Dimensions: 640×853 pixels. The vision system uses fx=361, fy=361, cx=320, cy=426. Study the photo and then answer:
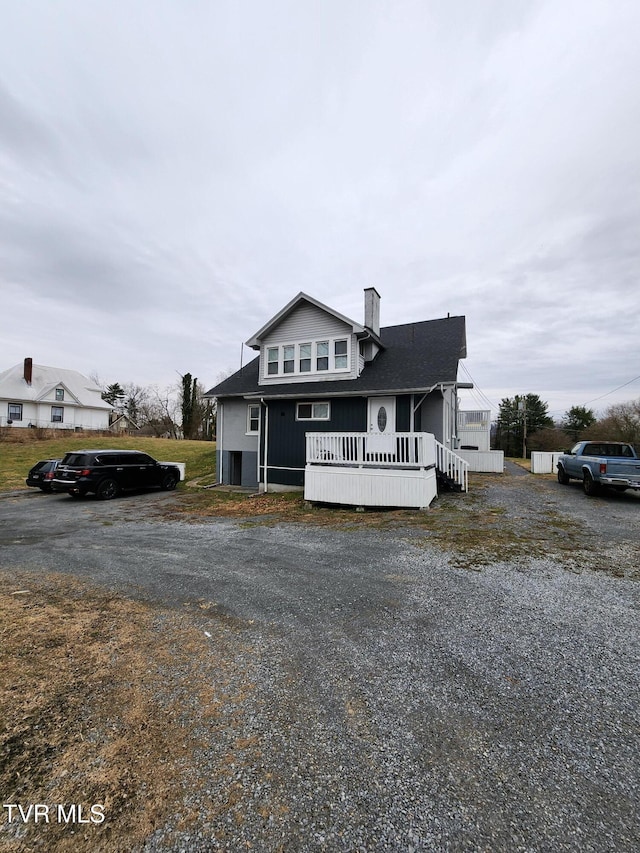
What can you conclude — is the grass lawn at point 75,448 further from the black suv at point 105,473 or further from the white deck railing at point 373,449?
the white deck railing at point 373,449

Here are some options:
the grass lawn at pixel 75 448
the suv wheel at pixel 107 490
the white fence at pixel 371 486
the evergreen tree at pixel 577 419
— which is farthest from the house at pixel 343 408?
the evergreen tree at pixel 577 419

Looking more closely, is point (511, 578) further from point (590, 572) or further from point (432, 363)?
point (432, 363)

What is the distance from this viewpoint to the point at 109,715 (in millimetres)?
2406

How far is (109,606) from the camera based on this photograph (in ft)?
13.6

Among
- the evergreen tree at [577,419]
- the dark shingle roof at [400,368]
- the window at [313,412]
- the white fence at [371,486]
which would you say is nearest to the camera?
the white fence at [371,486]

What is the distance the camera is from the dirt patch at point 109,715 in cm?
173

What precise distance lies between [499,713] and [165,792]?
6.89 ft

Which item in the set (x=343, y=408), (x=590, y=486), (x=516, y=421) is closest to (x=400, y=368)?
(x=343, y=408)

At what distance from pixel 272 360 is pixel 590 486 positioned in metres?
12.1

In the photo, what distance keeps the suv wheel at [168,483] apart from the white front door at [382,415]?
30.1ft

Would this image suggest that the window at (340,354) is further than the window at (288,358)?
No

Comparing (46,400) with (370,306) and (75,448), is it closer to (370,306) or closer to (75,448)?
(75,448)

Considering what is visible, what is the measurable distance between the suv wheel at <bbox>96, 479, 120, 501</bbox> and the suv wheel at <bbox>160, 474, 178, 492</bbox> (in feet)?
6.69

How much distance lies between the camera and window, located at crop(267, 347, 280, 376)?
1513 centimetres
